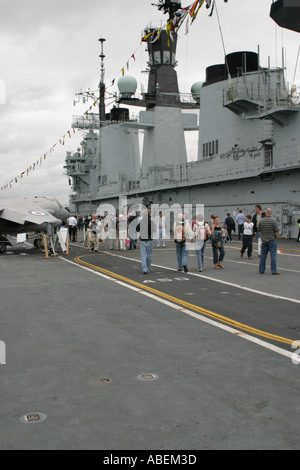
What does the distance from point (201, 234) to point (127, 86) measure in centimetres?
3741

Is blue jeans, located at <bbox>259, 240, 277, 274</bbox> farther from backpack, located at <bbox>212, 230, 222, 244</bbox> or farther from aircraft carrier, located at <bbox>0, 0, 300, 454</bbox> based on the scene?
aircraft carrier, located at <bbox>0, 0, 300, 454</bbox>

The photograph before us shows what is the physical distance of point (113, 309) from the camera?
7.71 meters

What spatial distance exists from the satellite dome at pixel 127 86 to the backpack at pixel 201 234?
36910 mm

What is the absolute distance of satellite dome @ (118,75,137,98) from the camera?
151 feet

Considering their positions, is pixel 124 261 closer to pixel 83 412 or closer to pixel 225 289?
pixel 225 289

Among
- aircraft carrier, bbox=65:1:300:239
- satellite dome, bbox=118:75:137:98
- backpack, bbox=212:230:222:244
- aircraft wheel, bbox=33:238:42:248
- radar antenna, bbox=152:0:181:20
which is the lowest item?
aircraft wheel, bbox=33:238:42:248

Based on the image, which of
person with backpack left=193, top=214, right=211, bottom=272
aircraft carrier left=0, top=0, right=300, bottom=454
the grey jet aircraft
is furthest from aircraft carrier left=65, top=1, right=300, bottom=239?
the grey jet aircraft

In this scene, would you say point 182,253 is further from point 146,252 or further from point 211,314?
point 211,314

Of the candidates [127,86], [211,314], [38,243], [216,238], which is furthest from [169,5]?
[211,314]

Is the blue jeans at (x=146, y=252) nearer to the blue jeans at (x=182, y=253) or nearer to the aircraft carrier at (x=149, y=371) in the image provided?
the blue jeans at (x=182, y=253)

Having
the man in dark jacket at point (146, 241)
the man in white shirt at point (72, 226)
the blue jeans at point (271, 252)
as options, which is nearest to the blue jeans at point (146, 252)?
the man in dark jacket at point (146, 241)

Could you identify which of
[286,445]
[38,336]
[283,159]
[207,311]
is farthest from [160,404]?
[283,159]

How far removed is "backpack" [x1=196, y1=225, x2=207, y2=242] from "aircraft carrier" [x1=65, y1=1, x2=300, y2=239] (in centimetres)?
838

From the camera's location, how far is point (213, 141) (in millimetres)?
31938
